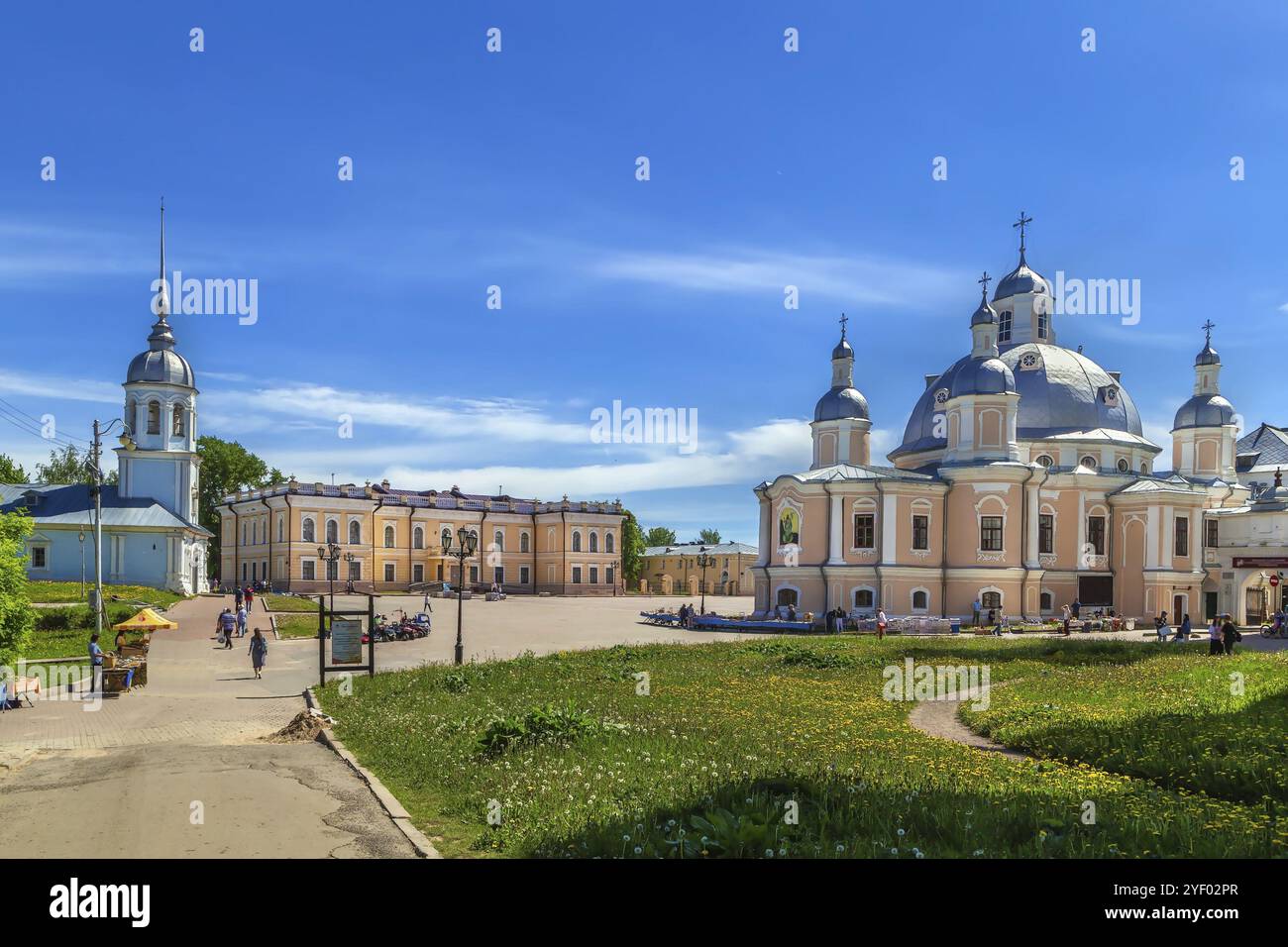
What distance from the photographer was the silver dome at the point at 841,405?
2212 inches

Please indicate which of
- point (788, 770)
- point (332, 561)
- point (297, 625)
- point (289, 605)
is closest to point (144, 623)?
point (332, 561)

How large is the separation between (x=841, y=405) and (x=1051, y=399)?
37.3 ft

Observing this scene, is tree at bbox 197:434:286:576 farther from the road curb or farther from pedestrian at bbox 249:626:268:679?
the road curb

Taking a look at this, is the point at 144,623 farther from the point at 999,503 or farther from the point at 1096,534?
the point at 1096,534

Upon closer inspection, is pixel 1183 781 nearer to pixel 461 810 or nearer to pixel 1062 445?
pixel 461 810

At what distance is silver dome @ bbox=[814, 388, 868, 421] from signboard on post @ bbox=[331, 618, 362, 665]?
3755 cm

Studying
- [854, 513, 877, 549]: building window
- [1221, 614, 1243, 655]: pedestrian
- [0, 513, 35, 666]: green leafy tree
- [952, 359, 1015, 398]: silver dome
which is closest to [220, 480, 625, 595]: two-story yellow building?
[854, 513, 877, 549]: building window
